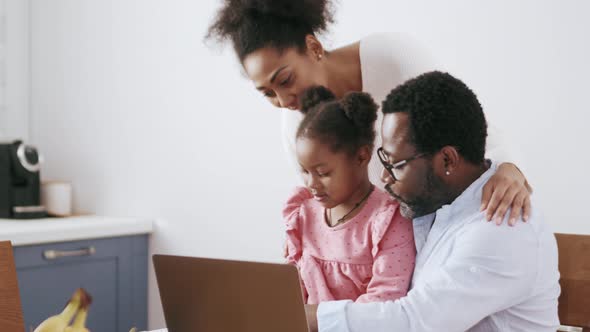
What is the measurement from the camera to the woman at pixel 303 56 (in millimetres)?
1397

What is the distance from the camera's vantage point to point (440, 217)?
1.14 m

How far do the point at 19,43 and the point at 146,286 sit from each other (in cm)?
118

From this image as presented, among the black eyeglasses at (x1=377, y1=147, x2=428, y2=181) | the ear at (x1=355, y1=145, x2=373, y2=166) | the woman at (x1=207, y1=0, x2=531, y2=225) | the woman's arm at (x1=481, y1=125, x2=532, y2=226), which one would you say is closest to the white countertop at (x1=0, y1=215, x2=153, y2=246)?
the woman at (x1=207, y1=0, x2=531, y2=225)

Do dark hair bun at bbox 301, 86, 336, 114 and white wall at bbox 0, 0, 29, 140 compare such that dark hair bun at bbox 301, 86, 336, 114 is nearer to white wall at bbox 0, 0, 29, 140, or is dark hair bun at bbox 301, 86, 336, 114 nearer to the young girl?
the young girl

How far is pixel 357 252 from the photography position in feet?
4.02

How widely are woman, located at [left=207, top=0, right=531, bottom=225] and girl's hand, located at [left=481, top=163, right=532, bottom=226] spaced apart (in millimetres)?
225

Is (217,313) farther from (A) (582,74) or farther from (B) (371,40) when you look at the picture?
(A) (582,74)

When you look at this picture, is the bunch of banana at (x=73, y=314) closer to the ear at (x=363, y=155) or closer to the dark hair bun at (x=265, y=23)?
the ear at (x=363, y=155)

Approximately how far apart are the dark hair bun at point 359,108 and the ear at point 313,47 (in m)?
0.23

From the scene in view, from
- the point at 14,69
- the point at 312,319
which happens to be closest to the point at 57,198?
the point at 14,69

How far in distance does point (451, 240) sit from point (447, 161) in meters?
0.12

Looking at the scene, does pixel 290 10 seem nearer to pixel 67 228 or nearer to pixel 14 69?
pixel 67 228

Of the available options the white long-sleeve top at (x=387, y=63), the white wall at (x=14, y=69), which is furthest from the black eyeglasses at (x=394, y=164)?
the white wall at (x=14, y=69)

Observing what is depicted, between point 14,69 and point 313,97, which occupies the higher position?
point 14,69
